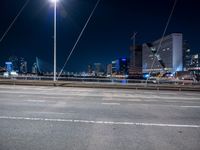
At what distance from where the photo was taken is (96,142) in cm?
552

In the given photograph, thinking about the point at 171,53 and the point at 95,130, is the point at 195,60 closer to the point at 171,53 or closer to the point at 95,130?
the point at 171,53

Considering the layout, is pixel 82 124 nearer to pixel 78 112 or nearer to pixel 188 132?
pixel 78 112

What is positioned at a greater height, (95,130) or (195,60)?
(195,60)

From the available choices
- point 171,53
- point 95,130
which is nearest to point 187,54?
point 171,53

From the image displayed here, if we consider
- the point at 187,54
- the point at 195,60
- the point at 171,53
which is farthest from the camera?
the point at 195,60

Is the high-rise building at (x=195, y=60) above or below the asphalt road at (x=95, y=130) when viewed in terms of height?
above

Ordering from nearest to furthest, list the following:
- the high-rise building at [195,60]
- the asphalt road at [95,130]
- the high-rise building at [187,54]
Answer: the asphalt road at [95,130] < the high-rise building at [187,54] < the high-rise building at [195,60]

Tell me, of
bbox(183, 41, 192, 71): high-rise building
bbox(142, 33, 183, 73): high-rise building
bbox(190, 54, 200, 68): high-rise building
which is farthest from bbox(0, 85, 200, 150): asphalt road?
bbox(190, 54, 200, 68): high-rise building

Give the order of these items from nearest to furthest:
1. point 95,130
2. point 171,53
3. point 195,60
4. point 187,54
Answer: point 95,130 < point 171,53 < point 187,54 < point 195,60

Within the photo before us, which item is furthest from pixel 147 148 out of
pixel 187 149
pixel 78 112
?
pixel 78 112

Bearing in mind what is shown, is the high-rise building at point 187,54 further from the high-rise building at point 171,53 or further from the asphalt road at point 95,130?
the asphalt road at point 95,130

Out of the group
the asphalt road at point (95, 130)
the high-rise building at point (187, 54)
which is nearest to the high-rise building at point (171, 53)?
the high-rise building at point (187, 54)

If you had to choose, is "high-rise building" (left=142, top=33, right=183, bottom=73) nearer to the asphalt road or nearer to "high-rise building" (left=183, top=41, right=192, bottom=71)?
"high-rise building" (left=183, top=41, right=192, bottom=71)

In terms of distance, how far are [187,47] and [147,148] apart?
555 ft
